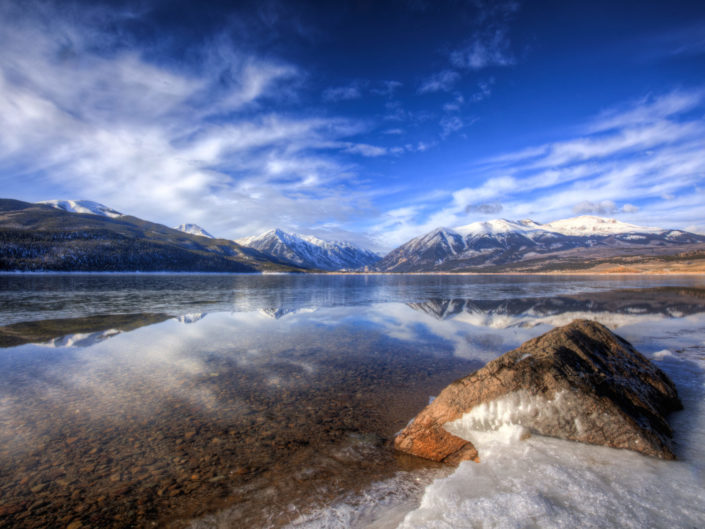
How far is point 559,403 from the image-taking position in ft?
24.5

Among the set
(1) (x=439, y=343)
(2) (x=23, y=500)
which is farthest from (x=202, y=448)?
(1) (x=439, y=343)

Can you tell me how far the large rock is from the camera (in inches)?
277

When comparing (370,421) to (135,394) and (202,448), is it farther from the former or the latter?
(135,394)

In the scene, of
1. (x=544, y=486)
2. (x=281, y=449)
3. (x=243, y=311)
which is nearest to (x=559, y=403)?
(x=544, y=486)

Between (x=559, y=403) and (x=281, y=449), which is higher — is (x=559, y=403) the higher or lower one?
the higher one

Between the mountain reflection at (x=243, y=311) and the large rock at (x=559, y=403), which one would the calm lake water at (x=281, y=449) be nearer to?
the large rock at (x=559, y=403)

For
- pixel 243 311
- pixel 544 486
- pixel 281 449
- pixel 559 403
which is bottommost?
pixel 281 449

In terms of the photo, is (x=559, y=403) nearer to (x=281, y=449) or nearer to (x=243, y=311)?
(x=281, y=449)

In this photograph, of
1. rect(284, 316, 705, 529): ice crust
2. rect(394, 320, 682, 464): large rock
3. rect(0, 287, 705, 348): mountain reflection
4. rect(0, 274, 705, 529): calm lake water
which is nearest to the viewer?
rect(284, 316, 705, 529): ice crust

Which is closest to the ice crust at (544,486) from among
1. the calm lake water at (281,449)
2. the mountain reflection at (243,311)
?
the calm lake water at (281,449)

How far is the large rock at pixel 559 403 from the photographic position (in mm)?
7043

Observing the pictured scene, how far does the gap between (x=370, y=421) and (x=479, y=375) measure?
382 cm

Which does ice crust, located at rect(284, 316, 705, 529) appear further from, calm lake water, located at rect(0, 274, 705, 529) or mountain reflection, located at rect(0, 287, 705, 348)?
mountain reflection, located at rect(0, 287, 705, 348)

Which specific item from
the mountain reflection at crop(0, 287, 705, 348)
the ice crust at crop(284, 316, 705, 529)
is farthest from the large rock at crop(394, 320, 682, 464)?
the mountain reflection at crop(0, 287, 705, 348)
